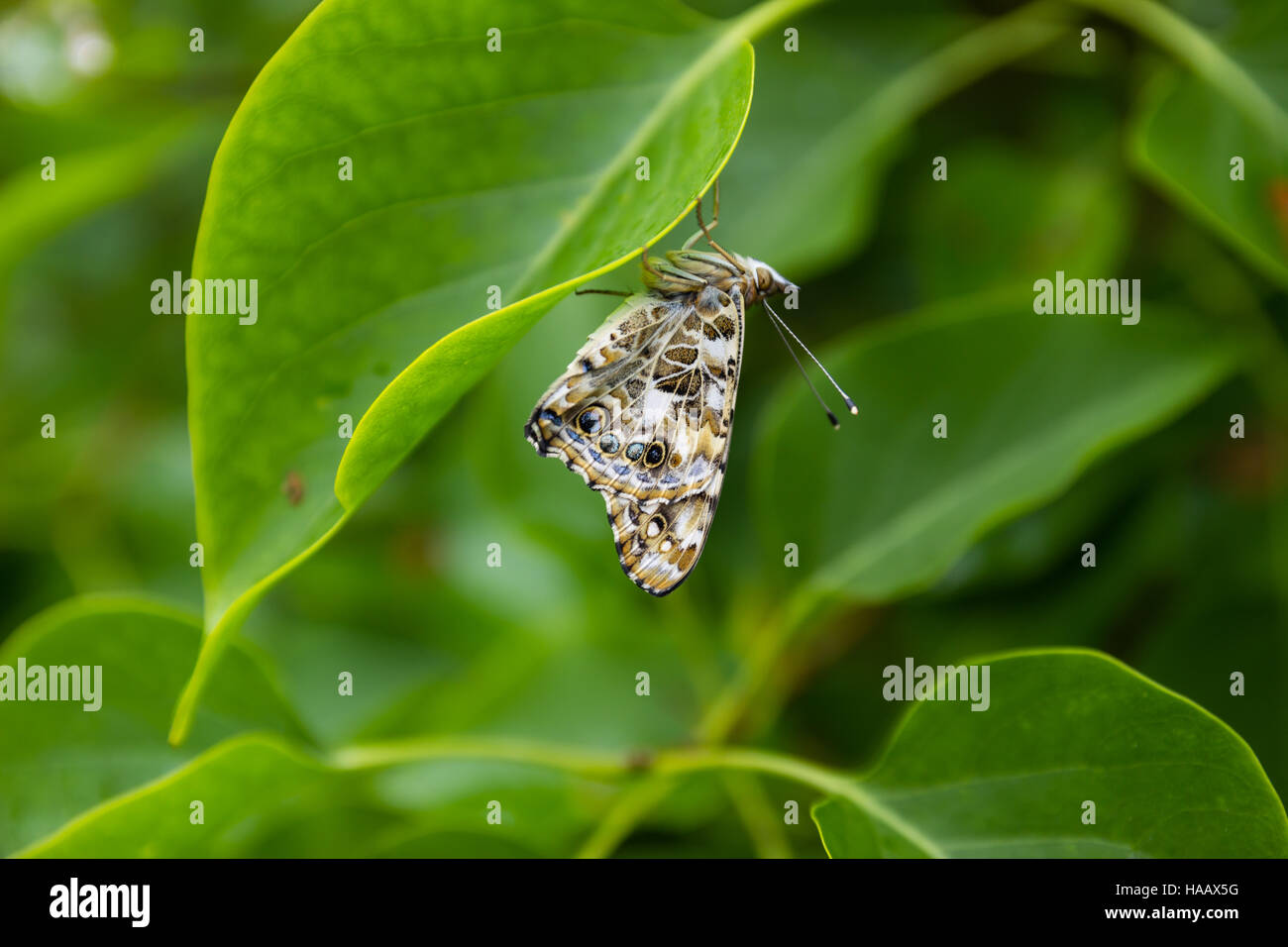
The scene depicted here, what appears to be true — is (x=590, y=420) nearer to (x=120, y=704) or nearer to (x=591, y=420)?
(x=591, y=420)

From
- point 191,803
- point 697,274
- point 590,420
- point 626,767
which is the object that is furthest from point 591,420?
point 191,803

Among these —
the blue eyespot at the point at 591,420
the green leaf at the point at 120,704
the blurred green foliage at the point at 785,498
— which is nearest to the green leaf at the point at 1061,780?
the blurred green foliage at the point at 785,498

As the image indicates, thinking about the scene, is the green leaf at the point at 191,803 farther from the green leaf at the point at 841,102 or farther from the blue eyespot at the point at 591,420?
the green leaf at the point at 841,102

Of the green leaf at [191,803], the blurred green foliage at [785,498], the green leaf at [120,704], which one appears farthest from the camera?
the green leaf at [120,704]

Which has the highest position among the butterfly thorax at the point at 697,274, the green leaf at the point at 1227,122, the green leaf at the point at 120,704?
the green leaf at the point at 1227,122

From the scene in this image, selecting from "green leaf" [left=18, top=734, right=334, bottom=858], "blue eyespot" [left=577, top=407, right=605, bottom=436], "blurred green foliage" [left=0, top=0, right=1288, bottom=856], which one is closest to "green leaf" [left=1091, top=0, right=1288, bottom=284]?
"blurred green foliage" [left=0, top=0, right=1288, bottom=856]

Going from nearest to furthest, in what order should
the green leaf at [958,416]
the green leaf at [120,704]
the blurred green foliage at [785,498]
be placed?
the blurred green foliage at [785,498], the green leaf at [120,704], the green leaf at [958,416]
